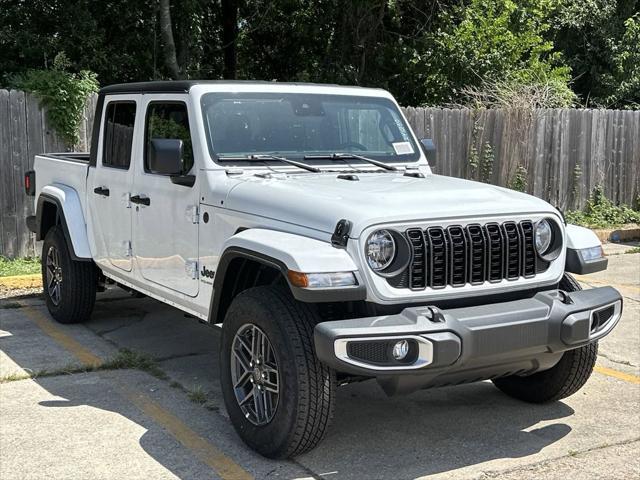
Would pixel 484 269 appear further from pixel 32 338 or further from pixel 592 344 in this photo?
pixel 32 338

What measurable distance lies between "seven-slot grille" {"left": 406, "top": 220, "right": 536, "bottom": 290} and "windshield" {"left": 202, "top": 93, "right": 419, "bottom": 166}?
1.50 metres

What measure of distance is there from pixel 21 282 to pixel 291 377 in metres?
5.68

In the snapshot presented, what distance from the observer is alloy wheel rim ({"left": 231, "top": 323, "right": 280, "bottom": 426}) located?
4414mm

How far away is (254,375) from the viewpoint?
14.9 ft

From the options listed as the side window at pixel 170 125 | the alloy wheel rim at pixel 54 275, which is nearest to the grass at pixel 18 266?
the alloy wheel rim at pixel 54 275

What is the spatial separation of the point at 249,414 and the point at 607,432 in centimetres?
213

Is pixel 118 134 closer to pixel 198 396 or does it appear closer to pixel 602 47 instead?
pixel 198 396

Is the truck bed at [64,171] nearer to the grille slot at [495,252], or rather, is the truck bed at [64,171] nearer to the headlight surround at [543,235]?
the grille slot at [495,252]

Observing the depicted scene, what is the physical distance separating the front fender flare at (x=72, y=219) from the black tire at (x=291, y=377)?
282cm

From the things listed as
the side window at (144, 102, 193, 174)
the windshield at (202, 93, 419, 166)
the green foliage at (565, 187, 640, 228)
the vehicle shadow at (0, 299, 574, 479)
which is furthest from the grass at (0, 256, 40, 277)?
the green foliage at (565, 187, 640, 228)

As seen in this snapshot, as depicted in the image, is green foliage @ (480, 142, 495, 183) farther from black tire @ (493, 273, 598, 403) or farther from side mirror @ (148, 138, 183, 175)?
side mirror @ (148, 138, 183, 175)

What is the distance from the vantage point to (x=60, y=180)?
7465 millimetres

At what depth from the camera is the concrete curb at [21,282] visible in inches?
348

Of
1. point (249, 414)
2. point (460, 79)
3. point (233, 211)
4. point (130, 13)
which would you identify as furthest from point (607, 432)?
point (130, 13)
